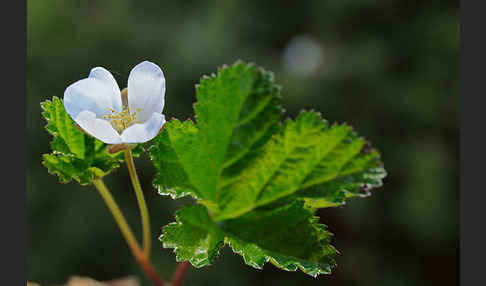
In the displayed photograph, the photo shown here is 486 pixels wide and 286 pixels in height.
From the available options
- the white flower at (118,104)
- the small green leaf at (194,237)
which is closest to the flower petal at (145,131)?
the white flower at (118,104)

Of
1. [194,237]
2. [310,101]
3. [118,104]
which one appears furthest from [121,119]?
[310,101]

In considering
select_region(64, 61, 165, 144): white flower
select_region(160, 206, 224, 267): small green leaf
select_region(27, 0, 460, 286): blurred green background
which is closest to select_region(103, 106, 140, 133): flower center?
select_region(64, 61, 165, 144): white flower

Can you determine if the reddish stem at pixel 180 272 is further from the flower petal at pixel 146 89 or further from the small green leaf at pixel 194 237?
the flower petal at pixel 146 89

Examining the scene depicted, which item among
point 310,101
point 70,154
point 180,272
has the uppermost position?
point 310,101

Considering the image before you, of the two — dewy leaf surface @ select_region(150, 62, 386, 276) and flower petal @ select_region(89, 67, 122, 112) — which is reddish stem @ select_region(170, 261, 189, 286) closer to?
dewy leaf surface @ select_region(150, 62, 386, 276)

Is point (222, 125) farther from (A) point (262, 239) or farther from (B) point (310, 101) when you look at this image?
(B) point (310, 101)

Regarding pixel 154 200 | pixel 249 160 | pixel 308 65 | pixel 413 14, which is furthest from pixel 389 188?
pixel 249 160
